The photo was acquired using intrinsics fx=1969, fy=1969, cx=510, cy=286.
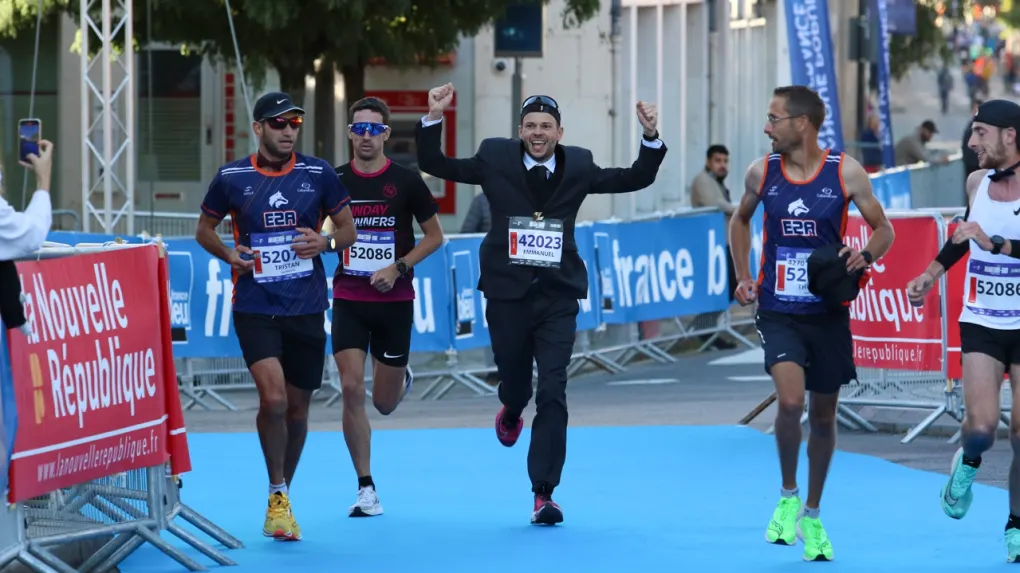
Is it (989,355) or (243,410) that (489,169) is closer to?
(989,355)

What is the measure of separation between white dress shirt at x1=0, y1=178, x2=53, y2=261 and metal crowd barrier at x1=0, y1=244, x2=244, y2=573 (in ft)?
1.72

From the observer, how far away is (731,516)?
9586 mm

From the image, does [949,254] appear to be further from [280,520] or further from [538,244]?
[280,520]

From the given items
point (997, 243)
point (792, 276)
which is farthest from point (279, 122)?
point (997, 243)

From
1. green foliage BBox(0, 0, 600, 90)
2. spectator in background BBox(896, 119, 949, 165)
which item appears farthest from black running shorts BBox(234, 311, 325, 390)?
spectator in background BBox(896, 119, 949, 165)

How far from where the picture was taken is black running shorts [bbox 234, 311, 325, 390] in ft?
28.5

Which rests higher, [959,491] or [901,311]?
[901,311]

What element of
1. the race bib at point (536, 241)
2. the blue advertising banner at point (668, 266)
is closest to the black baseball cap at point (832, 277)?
the race bib at point (536, 241)

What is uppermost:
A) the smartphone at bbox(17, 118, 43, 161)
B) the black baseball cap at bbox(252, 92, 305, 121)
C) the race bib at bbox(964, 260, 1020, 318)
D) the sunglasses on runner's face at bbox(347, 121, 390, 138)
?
the black baseball cap at bbox(252, 92, 305, 121)

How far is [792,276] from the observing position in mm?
8305

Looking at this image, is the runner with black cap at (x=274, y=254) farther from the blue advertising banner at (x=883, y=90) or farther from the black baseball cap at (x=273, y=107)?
the blue advertising banner at (x=883, y=90)

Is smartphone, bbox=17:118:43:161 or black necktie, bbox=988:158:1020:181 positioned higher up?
smartphone, bbox=17:118:43:161

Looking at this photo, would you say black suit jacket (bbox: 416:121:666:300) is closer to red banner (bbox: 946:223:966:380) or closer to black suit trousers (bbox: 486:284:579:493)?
black suit trousers (bbox: 486:284:579:493)

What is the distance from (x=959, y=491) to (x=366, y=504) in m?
2.87
